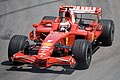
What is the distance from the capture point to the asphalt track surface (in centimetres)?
1212

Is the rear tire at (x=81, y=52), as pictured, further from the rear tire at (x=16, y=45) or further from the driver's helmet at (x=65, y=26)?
the rear tire at (x=16, y=45)

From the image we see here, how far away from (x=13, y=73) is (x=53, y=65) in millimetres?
1379

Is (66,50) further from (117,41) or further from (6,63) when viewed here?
(117,41)

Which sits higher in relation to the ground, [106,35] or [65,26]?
[65,26]

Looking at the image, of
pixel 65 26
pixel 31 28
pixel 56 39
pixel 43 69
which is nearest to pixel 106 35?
pixel 65 26

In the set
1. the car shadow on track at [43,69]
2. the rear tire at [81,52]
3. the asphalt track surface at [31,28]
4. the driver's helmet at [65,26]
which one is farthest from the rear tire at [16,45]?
the rear tire at [81,52]

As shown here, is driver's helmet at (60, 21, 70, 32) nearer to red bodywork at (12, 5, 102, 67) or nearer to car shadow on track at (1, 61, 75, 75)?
red bodywork at (12, 5, 102, 67)

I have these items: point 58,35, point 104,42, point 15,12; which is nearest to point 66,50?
point 58,35

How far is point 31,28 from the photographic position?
688 inches

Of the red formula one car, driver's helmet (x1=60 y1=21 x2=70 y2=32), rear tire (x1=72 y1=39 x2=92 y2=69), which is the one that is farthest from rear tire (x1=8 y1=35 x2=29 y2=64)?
rear tire (x1=72 y1=39 x2=92 y2=69)

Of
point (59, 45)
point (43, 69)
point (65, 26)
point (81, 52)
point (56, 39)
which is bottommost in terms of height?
point (43, 69)

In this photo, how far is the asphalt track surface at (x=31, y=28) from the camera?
1212 cm

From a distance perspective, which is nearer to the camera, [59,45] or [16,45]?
[59,45]

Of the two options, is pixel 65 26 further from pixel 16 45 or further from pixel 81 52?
pixel 16 45
